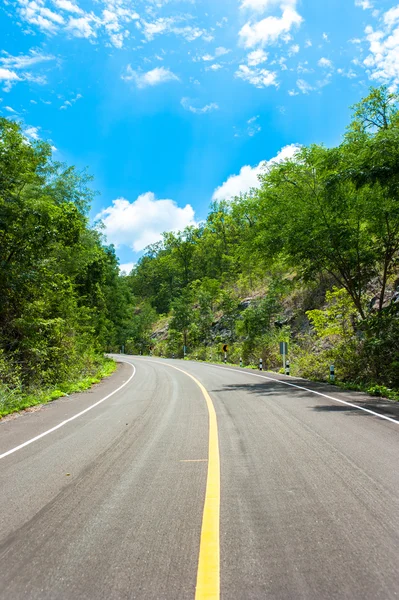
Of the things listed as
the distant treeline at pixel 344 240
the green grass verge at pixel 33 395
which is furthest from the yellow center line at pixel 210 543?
the distant treeline at pixel 344 240

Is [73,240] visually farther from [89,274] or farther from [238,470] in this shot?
[238,470]

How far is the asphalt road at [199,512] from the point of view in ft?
8.18

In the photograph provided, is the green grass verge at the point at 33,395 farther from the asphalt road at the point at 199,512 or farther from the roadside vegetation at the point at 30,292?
the asphalt road at the point at 199,512

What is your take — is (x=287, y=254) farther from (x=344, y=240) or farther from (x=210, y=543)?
(x=210, y=543)

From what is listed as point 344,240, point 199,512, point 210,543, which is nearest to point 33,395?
point 199,512

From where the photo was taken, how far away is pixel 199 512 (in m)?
3.56

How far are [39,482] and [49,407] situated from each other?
742 cm

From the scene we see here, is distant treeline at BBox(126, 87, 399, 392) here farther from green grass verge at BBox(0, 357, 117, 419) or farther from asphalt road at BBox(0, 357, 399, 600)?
green grass verge at BBox(0, 357, 117, 419)

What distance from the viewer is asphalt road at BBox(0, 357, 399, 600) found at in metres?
2.49

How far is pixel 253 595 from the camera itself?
2311 millimetres

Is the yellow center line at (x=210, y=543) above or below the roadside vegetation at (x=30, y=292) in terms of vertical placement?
below

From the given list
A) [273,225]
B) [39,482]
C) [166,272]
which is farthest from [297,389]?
[166,272]

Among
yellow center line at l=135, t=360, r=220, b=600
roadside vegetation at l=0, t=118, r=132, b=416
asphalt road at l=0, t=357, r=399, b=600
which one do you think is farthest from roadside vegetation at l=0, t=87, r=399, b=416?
yellow center line at l=135, t=360, r=220, b=600

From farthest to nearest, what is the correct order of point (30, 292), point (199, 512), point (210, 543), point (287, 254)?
point (287, 254) < point (30, 292) < point (199, 512) < point (210, 543)
